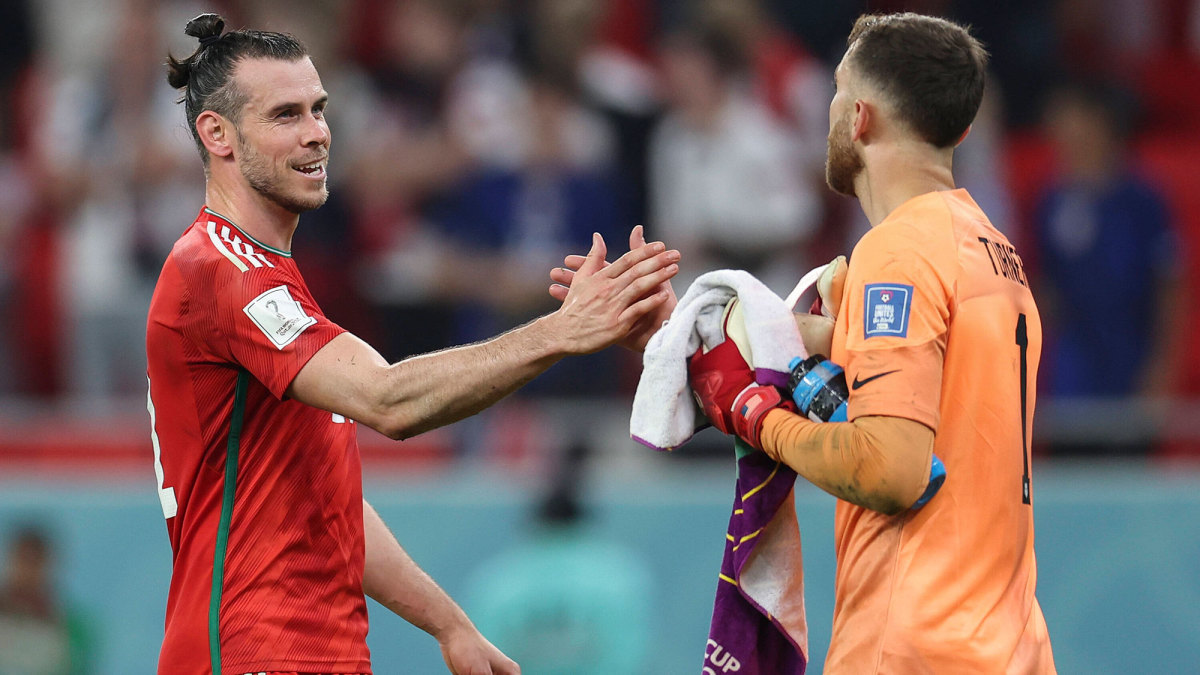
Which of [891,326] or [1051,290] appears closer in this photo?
[891,326]

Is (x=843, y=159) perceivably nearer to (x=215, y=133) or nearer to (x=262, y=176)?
(x=262, y=176)

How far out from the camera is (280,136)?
3.87m

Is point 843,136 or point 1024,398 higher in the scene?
point 843,136

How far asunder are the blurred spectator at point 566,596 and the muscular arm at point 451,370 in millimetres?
3627

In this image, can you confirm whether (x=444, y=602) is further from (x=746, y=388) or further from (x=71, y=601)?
(x=71, y=601)

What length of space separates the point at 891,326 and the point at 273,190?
1.69m

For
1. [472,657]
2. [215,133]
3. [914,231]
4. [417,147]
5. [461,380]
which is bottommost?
[472,657]

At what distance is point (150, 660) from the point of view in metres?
7.41

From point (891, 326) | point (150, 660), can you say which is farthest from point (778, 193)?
point (891, 326)

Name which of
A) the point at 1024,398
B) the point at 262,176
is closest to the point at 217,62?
the point at 262,176

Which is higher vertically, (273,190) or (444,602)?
(273,190)

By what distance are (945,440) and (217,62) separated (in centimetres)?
216

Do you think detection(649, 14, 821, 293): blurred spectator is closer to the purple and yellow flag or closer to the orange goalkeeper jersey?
the purple and yellow flag

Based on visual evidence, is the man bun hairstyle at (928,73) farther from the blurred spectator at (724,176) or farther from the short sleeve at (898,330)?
the blurred spectator at (724,176)
